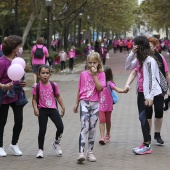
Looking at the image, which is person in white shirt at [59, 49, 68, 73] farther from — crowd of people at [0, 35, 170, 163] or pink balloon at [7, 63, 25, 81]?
pink balloon at [7, 63, 25, 81]

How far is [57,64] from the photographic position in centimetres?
3353

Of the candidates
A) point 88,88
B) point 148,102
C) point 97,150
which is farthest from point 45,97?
point 148,102

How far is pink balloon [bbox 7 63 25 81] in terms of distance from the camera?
26.0 ft

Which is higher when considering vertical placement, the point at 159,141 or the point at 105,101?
the point at 105,101

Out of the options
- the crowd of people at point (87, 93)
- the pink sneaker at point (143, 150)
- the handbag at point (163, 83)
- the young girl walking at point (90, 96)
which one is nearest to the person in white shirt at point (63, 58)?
the crowd of people at point (87, 93)

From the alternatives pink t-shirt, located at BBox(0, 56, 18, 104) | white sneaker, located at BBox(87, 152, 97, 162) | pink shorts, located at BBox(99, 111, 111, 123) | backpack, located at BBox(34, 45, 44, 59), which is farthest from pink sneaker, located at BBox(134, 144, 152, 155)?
backpack, located at BBox(34, 45, 44, 59)

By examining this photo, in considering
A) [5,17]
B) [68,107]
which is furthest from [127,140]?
[5,17]

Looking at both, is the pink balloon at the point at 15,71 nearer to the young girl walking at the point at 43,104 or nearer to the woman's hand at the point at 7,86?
the woman's hand at the point at 7,86

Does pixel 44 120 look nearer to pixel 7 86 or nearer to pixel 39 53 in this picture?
pixel 7 86

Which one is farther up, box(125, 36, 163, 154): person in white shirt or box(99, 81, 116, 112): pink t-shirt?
box(125, 36, 163, 154): person in white shirt

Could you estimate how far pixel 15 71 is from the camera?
7.91 m

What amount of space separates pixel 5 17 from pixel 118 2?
73.3ft

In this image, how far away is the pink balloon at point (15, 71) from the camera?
792cm

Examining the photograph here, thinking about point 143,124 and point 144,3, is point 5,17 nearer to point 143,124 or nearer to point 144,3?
point 144,3
